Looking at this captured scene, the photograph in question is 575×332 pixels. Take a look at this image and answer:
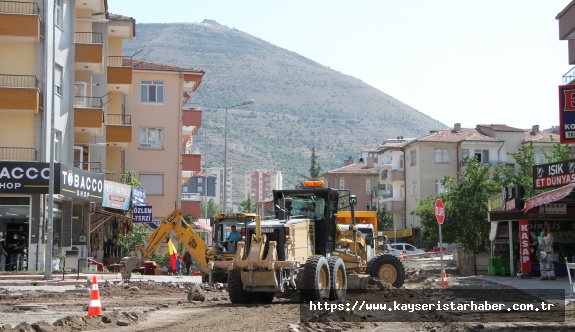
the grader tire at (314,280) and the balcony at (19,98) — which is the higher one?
the balcony at (19,98)

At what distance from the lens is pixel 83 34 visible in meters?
45.8

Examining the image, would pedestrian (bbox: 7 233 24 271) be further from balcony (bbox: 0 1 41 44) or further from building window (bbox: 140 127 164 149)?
building window (bbox: 140 127 164 149)

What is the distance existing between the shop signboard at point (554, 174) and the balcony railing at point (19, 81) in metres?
20.5

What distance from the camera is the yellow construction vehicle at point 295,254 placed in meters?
19.4

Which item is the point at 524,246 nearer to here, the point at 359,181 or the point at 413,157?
the point at 413,157

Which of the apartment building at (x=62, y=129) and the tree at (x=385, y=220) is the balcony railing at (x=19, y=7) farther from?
the tree at (x=385, y=220)

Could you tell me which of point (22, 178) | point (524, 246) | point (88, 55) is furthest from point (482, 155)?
point (22, 178)

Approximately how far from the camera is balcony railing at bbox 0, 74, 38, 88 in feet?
125

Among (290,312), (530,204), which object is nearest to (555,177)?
(530,204)

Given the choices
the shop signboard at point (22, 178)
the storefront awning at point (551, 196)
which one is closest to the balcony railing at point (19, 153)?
the shop signboard at point (22, 178)

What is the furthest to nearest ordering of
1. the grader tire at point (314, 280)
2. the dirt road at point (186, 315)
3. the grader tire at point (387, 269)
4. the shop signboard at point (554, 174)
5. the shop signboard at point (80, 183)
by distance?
the shop signboard at point (80, 183) → the shop signboard at point (554, 174) → the grader tire at point (387, 269) → the grader tire at point (314, 280) → the dirt road at point (186, 315)

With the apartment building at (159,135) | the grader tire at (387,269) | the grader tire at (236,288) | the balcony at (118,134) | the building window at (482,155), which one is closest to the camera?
the grader tire at (236,288)

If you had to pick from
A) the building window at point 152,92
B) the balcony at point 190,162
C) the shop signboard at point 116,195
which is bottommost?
the shop signboard at point 116,195

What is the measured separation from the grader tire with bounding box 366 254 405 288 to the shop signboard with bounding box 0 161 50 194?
15.5 meters
